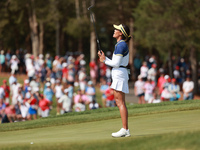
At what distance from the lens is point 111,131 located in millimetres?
9422

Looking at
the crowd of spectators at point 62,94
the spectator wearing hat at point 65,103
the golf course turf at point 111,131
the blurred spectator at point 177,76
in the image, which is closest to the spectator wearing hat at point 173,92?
the crowd of spectators at point 62,94

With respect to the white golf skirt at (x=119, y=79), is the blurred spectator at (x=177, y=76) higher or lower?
lower

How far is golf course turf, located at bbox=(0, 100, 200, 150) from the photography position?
279 inches

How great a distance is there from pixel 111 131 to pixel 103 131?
0.52 ft

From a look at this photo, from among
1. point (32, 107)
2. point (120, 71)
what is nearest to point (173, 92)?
point (32, 107)

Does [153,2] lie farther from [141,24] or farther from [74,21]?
[74,21]

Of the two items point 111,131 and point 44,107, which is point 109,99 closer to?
point 44,107

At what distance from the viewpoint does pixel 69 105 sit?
2109 centimetres

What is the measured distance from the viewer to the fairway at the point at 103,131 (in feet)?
25.0

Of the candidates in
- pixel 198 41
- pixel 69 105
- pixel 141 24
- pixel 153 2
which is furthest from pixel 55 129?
pixel 141 24

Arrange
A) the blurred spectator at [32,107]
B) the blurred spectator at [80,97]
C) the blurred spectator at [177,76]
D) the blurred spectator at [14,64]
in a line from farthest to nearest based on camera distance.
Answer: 1. the blurred spectator at [14,64]
2. the blurred spectator at [177,76]
3. the blurred spectator at [80,97]
4. the blurred spectator at [32,107]

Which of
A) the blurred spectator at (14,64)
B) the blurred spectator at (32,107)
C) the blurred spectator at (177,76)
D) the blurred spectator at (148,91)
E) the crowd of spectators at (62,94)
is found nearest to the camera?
the blurred spectator at (32,107)

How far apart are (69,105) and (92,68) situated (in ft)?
34.1

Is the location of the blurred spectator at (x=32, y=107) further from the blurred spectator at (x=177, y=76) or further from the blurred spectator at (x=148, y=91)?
the blurred spectator at (x=177, y=76)
